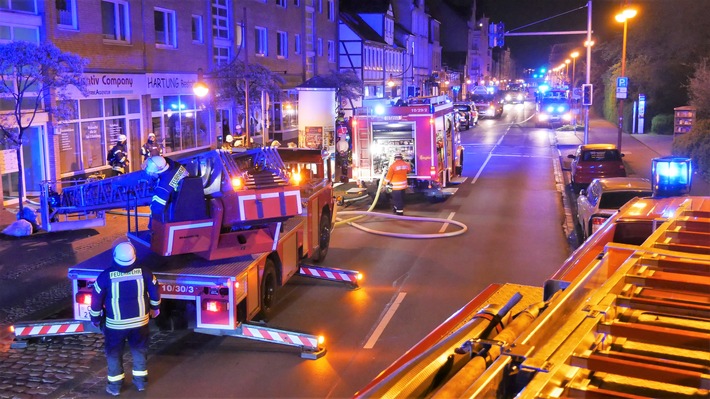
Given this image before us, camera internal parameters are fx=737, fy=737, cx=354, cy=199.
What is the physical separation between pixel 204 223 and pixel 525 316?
5.44 meters

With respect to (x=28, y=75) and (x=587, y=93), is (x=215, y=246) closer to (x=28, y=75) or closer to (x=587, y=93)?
(x=28, y=75)

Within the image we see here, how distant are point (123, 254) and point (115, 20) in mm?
17404

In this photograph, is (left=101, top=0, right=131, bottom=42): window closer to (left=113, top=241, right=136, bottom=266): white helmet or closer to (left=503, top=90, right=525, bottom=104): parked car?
(left=113, top=241, right=136, bottom=266): white helmet

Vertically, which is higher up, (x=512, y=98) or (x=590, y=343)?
(x=512, y=98)

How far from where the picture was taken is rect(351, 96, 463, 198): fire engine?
793 inches

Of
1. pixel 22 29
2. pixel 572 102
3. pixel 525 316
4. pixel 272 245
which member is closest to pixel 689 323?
pixel 525 316

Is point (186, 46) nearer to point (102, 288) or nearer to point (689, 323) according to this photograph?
point (102, 288)

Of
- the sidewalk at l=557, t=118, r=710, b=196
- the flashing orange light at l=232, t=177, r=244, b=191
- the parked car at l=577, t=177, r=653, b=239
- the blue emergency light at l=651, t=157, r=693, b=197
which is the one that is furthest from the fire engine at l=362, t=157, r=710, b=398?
the sidewalk at l=557, t=118, r=710, b=196

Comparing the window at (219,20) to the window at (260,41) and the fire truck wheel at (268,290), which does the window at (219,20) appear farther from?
the fire truck wheel at (268,290)

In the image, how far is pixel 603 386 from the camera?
3523 mm

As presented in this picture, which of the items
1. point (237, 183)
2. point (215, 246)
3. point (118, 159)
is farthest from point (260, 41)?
point (215, 246)

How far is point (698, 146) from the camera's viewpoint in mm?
24828

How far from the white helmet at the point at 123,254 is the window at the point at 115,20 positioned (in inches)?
654

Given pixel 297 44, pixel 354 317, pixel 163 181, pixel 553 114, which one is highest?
pixel 297 44
